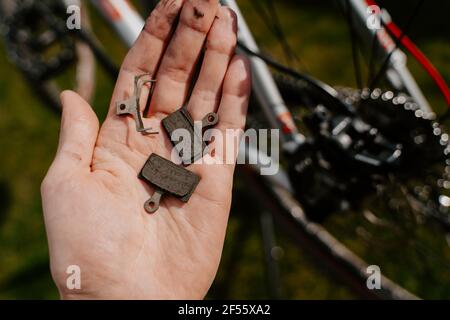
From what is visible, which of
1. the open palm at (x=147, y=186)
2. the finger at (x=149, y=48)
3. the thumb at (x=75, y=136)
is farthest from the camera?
the finger at (x=149, y=48)

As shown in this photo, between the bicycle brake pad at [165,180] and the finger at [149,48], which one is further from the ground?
the finger at [149,48]

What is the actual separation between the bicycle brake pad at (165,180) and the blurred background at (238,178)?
3.28 ft

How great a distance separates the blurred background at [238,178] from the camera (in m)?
2.73

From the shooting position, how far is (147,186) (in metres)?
1.76

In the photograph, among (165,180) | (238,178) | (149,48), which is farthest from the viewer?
(238,178)

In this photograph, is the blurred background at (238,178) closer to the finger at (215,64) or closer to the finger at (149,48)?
the finger at (215,64)

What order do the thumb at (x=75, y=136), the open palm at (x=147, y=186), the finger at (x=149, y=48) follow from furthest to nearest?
the finger at (x=149, y=48), the thumb at (x=75, y=136), the open palm at (x=147, y=186)

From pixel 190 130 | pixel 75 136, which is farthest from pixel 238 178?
pixel 75 136

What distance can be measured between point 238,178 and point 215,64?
1115mm

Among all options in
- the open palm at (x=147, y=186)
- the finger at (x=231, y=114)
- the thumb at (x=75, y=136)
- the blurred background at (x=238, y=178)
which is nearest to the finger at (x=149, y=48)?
the open palm at (x=147, y=186)

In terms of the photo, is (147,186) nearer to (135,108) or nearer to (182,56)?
(135,108)

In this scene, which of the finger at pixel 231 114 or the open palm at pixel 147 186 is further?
the finger at pixel 231 114

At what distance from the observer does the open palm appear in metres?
1.58

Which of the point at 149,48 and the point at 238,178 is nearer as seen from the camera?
the point at 149,48
